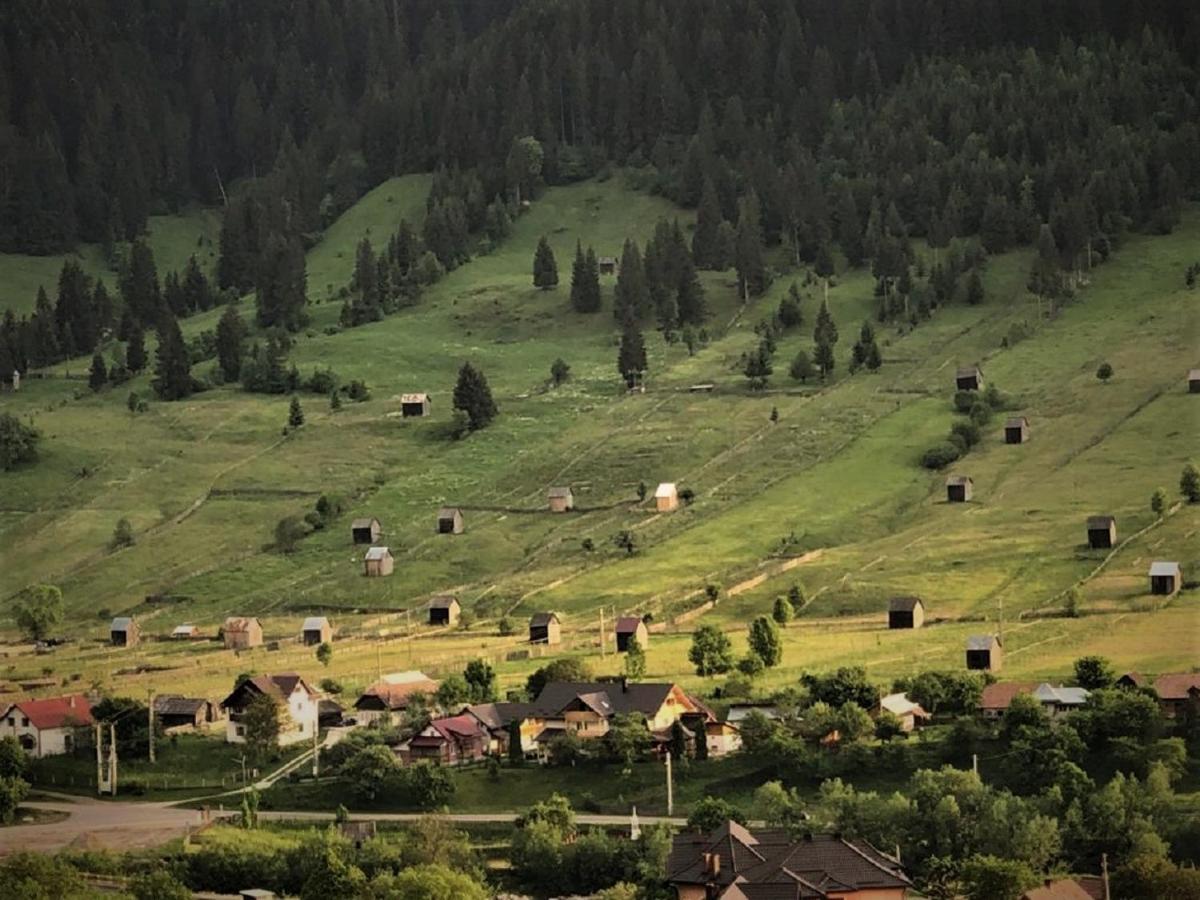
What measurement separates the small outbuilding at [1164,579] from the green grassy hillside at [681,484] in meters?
1.01

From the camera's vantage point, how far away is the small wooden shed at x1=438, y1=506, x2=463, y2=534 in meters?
150

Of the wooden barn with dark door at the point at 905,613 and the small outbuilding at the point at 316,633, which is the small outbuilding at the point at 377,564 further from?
the wooden barn with dark door at the point at 905,613

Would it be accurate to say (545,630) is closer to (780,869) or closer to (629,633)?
(629,633)

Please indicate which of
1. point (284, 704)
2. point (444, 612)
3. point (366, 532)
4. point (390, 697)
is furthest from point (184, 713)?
point (366, 532)

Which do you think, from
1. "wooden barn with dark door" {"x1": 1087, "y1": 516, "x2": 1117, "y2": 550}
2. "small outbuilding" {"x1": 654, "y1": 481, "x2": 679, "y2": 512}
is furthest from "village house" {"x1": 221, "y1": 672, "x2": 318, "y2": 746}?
"small outbuilding" {"x1": 654, "y1": 481, "x2": 679, "y2": 512}

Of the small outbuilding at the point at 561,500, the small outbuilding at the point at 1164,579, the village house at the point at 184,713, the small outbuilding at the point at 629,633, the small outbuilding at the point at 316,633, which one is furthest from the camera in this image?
the small outbuilding at the point at 561,500

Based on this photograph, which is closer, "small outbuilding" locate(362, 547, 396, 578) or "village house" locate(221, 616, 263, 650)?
"village house" locate(221, 616, 263, 650)

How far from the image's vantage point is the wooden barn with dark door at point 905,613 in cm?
11806

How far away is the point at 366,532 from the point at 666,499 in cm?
1650

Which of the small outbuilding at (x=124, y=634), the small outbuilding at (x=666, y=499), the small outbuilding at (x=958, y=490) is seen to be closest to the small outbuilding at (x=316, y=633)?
the small outbuilding at (x=124, y=634)

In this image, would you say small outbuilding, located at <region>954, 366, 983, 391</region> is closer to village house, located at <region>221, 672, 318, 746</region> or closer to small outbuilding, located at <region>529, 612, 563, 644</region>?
small outbuilding, located at <region>529, 612, 563, 644</region>

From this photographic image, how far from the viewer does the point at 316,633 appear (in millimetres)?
128500

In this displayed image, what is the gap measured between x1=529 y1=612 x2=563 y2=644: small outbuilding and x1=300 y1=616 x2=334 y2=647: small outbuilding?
11.2 m

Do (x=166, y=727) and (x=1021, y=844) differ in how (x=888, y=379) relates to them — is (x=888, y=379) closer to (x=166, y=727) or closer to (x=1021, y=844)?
(x=166, y=727)
